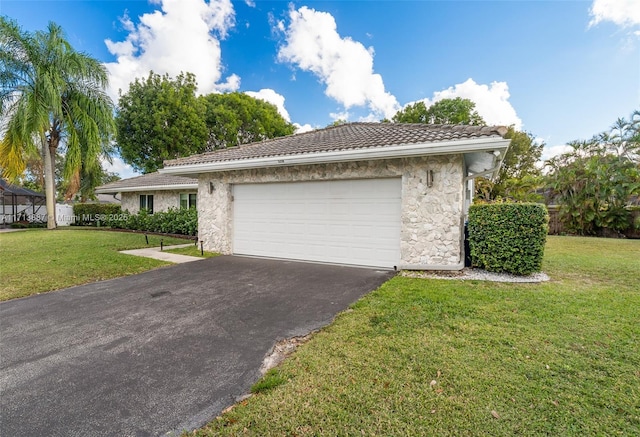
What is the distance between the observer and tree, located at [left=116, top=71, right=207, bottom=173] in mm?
24688

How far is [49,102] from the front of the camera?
15164 mm

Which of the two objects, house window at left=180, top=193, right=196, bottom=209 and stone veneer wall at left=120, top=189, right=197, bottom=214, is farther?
stone veneer wall at left=120, top=189, right=197, bottom=214

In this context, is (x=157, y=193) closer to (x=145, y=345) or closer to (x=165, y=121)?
(x=165, y=121)

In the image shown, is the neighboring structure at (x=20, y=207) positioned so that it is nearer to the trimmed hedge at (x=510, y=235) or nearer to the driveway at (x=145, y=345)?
the driveway at (x=145, y=345)

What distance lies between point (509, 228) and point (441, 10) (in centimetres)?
946

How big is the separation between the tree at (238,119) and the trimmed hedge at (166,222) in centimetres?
1373

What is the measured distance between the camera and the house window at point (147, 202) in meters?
18.1

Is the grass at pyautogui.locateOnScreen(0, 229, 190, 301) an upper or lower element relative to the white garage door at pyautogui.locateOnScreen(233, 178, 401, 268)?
lower

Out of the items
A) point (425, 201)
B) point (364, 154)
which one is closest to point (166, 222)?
point (364, 154)

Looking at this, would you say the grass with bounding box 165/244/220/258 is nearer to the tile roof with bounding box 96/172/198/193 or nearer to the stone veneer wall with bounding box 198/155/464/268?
the stone veneer wall with bounding box 198/155/464/268

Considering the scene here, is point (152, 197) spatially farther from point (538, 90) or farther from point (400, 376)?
point (538, 90)

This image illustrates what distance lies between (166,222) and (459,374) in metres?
15.5

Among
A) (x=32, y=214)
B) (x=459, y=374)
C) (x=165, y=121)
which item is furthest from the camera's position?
(x=165, y=121)

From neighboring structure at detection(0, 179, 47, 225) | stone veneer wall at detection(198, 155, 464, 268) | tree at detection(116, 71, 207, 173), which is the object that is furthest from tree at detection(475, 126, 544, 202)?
neighboring structure at detection(0, 179, 47, 225)
